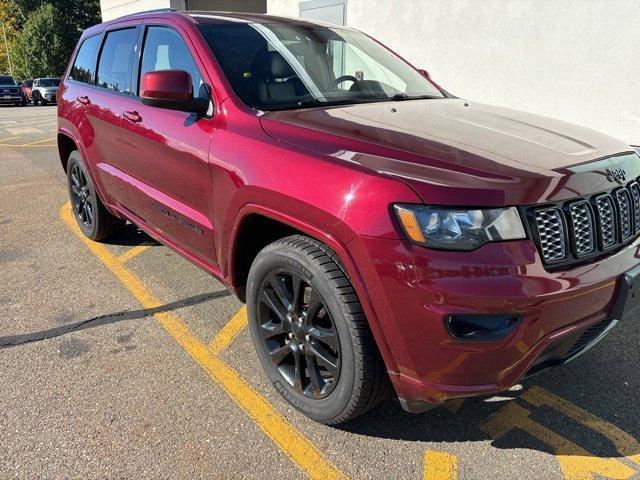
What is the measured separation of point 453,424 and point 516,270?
1009 mm

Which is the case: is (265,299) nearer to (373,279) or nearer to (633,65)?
(373,279)

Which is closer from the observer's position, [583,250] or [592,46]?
[583,250]

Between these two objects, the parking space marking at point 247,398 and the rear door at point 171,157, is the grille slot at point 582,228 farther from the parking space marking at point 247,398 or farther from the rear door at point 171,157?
the rear door at point 171,157

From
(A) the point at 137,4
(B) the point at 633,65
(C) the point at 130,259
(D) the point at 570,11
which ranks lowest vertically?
(C) the point at 130,259

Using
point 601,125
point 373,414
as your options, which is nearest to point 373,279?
point 373,414

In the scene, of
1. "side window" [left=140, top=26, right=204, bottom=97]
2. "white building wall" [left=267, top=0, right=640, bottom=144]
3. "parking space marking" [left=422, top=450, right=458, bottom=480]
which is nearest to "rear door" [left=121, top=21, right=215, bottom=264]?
"side window" [left=140, top=26, right=204, bottom=97]

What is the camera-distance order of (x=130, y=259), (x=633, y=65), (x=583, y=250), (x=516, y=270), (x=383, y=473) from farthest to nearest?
(x=633, y=65), (x=130, y=259), (x=383, y=473), (x=583, y=250), (x=516, y=270)

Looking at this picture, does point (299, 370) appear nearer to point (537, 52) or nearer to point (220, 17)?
point (220, 17)

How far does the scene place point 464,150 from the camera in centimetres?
200

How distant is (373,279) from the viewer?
1833mm

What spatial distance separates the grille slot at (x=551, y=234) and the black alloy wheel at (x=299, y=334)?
0.85 m

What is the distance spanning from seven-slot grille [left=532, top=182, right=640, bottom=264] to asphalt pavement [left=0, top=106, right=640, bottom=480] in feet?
2.24

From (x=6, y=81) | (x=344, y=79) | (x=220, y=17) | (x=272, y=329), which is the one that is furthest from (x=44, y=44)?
(x=272, y=329)

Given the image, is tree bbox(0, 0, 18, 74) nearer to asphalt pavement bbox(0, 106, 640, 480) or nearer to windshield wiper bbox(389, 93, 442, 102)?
asphalt pavement bbox(0, 106, 640, 480)
